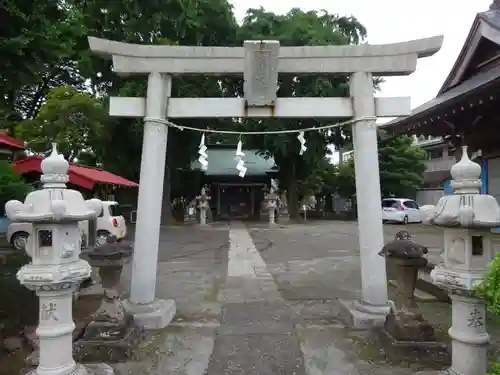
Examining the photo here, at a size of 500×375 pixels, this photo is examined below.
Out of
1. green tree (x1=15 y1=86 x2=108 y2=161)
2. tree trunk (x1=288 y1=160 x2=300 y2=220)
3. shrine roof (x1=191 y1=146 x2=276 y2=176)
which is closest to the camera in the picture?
green tree (x1=15 y1=86 x2=108 y2=161)

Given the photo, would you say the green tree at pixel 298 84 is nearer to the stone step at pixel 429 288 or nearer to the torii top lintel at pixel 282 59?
the stone step at pixel 429 288

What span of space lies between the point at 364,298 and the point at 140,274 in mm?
3166

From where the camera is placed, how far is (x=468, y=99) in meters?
7.00

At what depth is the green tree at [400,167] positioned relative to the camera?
28.3 m

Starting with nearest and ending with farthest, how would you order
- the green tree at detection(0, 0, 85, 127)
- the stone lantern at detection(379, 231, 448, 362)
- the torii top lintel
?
the stone lantern at detection(379, 231, 448, 362)
the torii top lintel
the green tree at detection(0, 0, 85, 127)

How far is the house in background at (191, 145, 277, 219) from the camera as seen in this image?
3033 cm

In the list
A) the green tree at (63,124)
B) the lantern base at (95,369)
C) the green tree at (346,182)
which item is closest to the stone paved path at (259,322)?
the lantern base at (95,369)

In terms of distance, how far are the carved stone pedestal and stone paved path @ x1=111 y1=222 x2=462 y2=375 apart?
20 centimetres

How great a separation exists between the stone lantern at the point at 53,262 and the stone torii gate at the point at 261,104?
6.56 ft

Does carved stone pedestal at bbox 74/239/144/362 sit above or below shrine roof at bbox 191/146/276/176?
below

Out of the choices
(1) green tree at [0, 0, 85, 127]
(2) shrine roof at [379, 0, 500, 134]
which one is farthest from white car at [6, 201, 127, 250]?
(2) shrine roof at [379, 0, 500, 134]

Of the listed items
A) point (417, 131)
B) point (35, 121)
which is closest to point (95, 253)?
point (417, 131)

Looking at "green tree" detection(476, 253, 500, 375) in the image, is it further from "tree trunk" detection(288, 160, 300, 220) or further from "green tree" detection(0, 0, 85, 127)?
"tree trunk" detection(288, 160, 300, 220)

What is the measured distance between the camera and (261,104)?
5.66 metres
